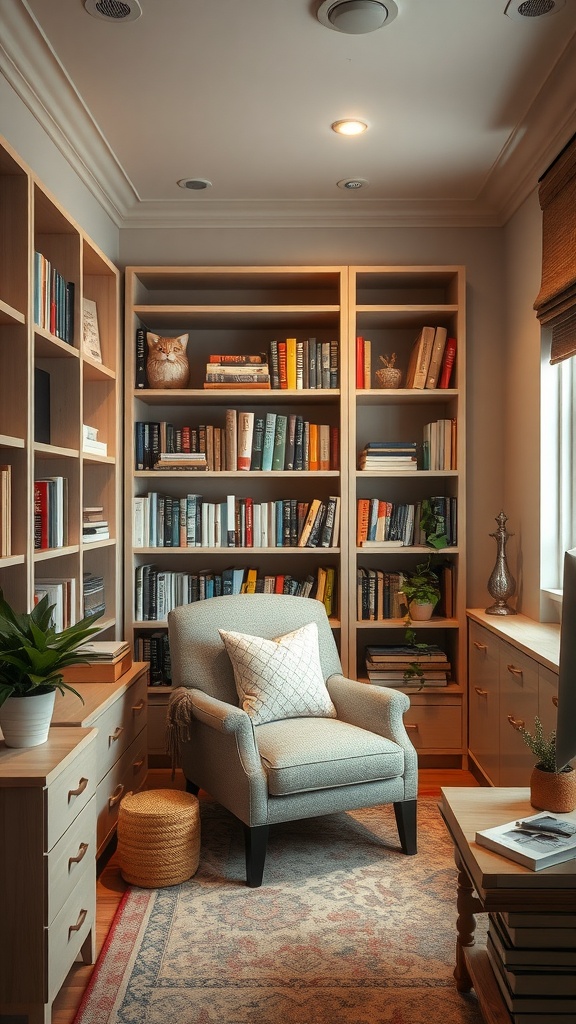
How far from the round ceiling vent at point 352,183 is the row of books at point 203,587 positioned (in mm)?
1790

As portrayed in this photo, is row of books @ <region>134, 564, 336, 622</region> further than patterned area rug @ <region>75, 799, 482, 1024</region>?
Yes

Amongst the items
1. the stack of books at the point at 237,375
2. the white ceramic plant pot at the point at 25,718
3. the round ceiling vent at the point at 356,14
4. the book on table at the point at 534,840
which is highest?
the round ceiling vent at the point at 356,14

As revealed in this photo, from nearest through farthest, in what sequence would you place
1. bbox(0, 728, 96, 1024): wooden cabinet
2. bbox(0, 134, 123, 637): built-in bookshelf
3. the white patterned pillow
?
bbox(0, 728, 96, 1024): wooden cabinet → bbox(0, 134, 123, 637): built-in bookshelf → the white patterned pillow

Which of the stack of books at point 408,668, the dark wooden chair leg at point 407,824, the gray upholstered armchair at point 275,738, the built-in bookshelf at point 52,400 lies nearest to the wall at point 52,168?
the built-in bookshelf at point 52,400

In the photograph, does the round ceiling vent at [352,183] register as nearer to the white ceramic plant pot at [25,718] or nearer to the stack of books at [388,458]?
the stack of books at [388,458]

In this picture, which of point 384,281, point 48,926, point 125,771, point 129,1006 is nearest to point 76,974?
point 129,1006

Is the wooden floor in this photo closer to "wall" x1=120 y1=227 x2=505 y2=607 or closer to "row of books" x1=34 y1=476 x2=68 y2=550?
"wall" x1=120 y1=227 x2=505 y2=607

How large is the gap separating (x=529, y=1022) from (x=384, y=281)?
129 inches

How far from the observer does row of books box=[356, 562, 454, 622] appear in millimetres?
3986

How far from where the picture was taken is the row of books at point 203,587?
13.0ft

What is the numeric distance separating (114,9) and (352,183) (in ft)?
5.14

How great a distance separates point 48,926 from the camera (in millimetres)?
1878

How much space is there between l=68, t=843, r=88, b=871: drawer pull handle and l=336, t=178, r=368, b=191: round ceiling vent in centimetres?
292

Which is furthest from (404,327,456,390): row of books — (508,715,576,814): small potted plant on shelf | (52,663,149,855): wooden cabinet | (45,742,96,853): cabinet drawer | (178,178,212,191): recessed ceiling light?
(45,742,96,853): cabinet drawer
